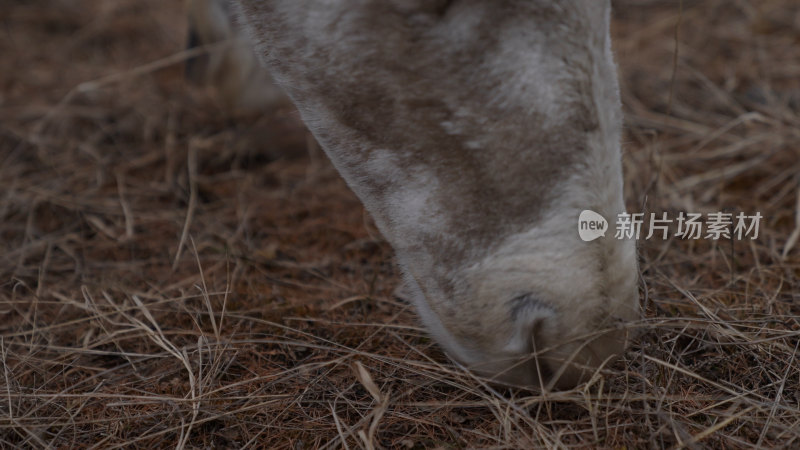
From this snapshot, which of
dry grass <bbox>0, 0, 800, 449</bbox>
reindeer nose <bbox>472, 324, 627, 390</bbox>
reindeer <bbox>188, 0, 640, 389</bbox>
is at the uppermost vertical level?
reindeer <bbox>188, 0, 640, 389</bbox>

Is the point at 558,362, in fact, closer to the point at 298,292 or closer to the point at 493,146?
the point at 493,146

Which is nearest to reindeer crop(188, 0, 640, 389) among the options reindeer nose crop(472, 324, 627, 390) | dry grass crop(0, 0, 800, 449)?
reindeer nose crop(472, 324, 627, 390)

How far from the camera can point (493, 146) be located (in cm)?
110

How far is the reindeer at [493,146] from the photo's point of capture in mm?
1063

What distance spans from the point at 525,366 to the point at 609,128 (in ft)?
1.34

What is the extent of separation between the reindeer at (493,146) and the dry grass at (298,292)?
0.73 ft

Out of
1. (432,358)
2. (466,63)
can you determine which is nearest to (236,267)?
(432,358)

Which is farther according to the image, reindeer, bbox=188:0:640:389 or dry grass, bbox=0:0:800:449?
dry grass, bbox=0:0:800:449

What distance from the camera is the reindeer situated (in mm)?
1063

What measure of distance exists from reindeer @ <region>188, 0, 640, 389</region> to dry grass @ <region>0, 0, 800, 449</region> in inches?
8.7

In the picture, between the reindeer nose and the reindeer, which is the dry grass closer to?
the reindeer nose

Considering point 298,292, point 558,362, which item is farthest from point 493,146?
point 298,292

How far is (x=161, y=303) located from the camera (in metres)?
1.81

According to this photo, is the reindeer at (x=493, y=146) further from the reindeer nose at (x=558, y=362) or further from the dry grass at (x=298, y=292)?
the dry grass at (x=298, y=292)
